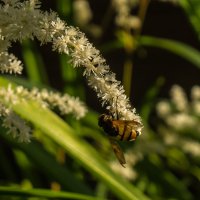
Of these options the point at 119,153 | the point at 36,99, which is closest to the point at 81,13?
the point at 36,99

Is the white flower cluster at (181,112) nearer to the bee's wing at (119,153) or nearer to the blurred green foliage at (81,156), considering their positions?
the blurred green foliage at (81,156)

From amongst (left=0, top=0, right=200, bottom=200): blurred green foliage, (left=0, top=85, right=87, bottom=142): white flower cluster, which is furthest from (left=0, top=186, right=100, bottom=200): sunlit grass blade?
(left=0, top=85, right=87, bottom=142): white flower cluster

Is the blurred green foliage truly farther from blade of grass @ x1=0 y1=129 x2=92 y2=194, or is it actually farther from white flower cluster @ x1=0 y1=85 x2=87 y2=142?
white flower cluster @ x1=0 y1=85 x2=87 y2=142

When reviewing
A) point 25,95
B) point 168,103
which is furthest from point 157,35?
point 25,95

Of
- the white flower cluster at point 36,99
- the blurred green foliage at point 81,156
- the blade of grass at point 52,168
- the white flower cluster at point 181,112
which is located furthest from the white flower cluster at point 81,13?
the white flower cluster at point 36,99

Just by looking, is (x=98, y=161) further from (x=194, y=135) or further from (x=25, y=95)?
(x=194, y=135)

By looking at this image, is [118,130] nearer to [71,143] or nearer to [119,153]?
[119,153]
